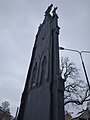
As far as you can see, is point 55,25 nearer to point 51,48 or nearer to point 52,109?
point 51,48

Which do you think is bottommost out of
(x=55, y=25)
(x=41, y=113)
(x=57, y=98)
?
(x=41, y=113)

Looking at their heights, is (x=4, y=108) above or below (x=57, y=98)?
above

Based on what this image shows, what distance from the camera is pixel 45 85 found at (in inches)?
323

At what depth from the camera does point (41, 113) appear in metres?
7.34

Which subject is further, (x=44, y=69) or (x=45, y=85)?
(x=44, y=69)

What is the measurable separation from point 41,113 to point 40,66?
10.9 feet

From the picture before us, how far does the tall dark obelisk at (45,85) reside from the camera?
7.00 meters

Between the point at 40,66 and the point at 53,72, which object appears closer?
the point at 53,72

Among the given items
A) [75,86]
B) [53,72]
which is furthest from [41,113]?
[75,86]

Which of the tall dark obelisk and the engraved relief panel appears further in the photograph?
the engraved relief panel

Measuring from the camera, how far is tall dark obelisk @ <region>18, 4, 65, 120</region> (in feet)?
23.0

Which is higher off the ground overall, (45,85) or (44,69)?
(44,69)

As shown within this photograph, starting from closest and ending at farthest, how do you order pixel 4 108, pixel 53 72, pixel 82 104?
1. pixel 53 72
2. pixel 82 104
3. pixel 4 108

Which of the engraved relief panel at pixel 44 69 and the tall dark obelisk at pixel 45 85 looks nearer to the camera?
the tall dark obelisk at pixel 45 85
